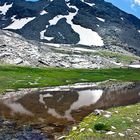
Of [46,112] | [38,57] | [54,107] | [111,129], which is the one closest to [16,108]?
[54,107]

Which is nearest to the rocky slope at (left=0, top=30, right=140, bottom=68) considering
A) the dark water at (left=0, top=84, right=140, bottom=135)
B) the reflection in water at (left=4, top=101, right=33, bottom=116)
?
the dark water at (left=0, top=84, right=140, bottom=135)

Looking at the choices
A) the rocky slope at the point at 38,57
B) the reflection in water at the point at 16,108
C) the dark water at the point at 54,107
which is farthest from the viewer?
the rocky slope at the point at 38,57

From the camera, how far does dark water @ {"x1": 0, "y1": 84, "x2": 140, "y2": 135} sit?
174ft

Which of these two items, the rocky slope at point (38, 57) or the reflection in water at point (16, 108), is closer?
the reflection in water at point (16, 108)

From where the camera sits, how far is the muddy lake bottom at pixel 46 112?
46294mm

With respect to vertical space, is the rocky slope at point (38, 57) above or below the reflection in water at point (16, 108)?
→ below

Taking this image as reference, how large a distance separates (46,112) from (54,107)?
728 cm

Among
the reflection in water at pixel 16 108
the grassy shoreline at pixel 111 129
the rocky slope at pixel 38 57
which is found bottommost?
the rocky slope at pixel 38 57

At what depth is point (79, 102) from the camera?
255 ft

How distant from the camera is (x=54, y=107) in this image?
70188mm

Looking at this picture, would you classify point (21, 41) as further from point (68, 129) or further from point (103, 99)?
point (68, 129)

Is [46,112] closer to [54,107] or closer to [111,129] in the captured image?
[54,107]

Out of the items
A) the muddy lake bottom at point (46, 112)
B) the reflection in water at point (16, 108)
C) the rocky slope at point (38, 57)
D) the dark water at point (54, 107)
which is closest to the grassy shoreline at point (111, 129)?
the muddy lake bottom at point (46, 112)

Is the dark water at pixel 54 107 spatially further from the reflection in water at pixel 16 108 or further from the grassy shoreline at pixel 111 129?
the grassy shoreline at pixel 111 129
